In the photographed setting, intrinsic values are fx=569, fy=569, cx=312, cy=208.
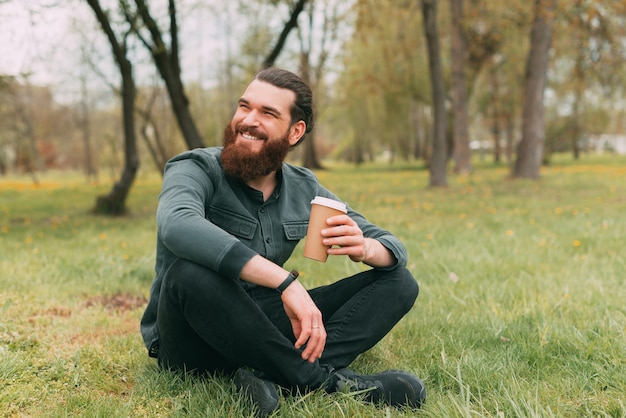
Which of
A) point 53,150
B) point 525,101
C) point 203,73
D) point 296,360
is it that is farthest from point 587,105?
point 53,150

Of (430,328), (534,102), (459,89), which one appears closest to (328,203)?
(430,328)

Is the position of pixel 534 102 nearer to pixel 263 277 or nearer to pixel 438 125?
pixel 438 125

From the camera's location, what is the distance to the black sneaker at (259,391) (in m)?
2.05

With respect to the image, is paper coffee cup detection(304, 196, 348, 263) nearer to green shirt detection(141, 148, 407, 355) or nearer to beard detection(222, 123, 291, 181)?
green shirt detection(141, 148, 407, 355)

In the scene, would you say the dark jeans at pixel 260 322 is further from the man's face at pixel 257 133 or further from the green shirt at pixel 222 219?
the man's face at pixel 257 133

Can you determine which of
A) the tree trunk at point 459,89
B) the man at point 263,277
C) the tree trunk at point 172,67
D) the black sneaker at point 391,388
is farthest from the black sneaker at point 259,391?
the tree trunk at point 459,89

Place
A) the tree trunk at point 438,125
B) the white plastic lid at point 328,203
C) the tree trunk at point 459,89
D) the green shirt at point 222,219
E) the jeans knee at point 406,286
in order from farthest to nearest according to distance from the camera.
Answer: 1. the tree trunk at point 459,89
2. the tree trunk at point 438,125
3. the jeans knee at point 406,286
4. the white plastic lid at point 328,203
5. the green shirt at point 222,219

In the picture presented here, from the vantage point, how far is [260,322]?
209 cm

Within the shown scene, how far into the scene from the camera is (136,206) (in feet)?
33.6

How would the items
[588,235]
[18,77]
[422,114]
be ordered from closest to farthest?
[588,235]
[18,77]
[422,114]

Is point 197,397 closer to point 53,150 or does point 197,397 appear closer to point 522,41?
point 522,41

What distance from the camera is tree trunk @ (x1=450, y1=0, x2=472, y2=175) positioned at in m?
16.0

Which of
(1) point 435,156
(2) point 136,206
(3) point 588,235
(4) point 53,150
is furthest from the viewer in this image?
(4) point 53,150

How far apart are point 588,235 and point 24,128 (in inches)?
1191
